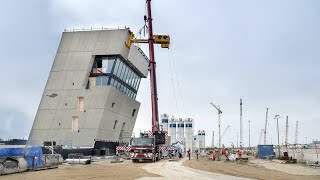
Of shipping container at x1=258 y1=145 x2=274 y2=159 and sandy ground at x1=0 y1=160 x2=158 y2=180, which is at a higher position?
sandy ground at x1=0 y1=160 x2=158 y2=180

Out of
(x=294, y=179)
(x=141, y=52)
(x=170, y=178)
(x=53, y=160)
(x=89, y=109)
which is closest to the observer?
(x=170, y=178)

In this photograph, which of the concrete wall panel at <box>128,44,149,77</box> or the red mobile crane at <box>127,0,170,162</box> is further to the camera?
the concrete wall panel at <box>128,44,149,77</box>

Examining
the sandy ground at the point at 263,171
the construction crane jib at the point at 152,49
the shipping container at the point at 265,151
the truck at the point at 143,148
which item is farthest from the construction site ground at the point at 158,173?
the shipping container at the point at 265,151

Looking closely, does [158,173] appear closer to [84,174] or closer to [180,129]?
[84,174]

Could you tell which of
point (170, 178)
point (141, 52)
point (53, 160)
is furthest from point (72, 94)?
point (170, 178)

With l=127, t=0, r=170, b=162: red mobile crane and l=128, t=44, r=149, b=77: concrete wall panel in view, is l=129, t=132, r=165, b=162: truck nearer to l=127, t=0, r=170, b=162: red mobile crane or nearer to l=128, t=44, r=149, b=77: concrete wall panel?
l=127, t=0, r=170, b=162: red mobile crane

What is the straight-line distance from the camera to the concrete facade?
55031 millimetres

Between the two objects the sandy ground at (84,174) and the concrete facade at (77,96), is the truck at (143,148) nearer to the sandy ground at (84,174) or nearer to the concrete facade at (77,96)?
the sandy ground at (84,174)

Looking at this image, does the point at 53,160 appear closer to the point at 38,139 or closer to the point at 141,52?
the point at 38,139

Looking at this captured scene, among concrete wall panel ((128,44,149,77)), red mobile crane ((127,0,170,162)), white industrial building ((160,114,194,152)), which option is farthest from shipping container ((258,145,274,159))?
white industrial building ((160,114,194,152))

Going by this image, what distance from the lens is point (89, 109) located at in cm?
5541

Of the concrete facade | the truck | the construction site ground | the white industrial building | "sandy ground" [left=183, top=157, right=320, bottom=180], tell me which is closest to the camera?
the construction site ground

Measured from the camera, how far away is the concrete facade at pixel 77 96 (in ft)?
181

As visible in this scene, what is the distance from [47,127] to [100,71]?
11.3m
